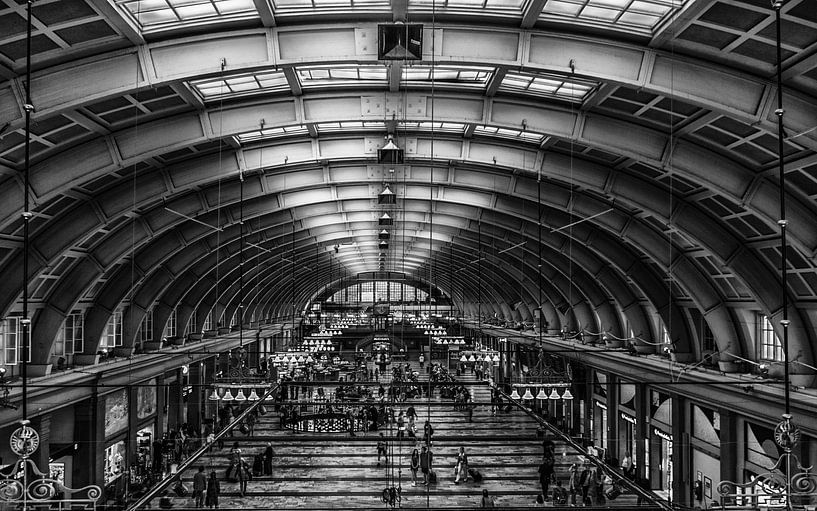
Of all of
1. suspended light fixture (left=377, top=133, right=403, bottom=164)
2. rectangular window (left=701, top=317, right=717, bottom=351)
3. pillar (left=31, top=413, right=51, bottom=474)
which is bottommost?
pillar (left=31, top=413, right=51, bottom=474)

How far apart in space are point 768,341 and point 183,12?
18.2m

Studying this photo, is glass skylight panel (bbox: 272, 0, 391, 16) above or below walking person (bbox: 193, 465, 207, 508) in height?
above

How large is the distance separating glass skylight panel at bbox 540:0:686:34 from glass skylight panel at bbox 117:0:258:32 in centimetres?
506

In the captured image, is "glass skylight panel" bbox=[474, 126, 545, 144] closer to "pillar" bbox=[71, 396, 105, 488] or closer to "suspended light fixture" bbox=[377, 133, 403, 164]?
"suspended light fixture" bbox=[377, 133, 403, 164]

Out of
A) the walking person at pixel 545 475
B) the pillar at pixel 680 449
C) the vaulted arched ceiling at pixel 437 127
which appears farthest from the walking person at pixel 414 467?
the vaulted arched ceiling at pixel 437 127

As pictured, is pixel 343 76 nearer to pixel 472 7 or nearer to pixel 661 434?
pixel 472 7

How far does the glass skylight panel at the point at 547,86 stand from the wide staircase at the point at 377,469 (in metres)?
7.98

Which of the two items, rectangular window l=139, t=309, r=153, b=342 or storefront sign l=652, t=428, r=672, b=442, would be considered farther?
rectangular window l=139, t=309, r=153, b=342

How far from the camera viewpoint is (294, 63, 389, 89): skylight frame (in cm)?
1464

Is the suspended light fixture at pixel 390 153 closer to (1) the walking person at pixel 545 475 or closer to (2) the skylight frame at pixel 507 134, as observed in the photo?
(2) the skylight frame at pixel 507 134

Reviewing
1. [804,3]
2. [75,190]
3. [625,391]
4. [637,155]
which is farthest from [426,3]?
[625,391]

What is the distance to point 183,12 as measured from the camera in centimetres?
1166

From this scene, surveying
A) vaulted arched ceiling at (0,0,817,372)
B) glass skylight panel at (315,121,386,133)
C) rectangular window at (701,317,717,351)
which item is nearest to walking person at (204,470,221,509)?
vaulted arched ceiling at (0,0,817,372)

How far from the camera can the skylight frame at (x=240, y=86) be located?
14.6m
